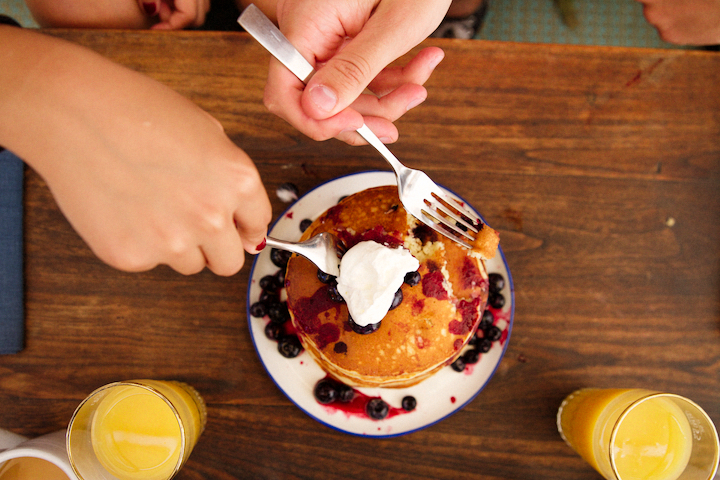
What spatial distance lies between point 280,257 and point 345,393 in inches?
17.5

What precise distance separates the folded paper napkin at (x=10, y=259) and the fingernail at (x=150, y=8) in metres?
0.64

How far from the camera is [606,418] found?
1.11 metres

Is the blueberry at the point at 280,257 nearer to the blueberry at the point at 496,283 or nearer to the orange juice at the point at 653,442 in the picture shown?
the blueberry at the point at 496,283

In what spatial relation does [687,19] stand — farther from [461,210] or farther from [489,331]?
[489,331]

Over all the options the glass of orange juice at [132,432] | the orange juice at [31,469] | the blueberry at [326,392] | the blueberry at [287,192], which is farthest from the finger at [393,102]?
the orange juice at [31,469]

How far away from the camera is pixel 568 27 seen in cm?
196

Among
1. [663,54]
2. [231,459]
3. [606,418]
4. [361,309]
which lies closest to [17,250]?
[231,459]

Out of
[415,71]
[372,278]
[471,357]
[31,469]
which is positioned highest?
[415,71]

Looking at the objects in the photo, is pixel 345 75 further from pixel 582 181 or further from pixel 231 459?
pixel 231 459

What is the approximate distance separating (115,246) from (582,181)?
1.33 m

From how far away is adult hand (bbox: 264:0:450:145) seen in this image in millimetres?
840

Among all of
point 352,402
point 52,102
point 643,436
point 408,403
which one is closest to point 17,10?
point 52,102

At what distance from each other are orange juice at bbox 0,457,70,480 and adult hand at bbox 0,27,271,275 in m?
0.97

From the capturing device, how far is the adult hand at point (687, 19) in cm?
133
